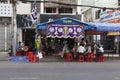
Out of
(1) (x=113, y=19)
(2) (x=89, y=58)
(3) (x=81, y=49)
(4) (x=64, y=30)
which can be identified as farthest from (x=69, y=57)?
(1) (x=113, y=19)

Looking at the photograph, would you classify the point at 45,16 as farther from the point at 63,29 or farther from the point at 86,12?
the point at 86,12

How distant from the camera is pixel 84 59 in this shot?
1198 inches

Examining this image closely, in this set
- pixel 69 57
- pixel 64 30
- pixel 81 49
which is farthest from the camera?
pixel 69 57

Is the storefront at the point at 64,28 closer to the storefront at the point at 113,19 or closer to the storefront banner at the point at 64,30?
the storefront banner at the point at 64,30

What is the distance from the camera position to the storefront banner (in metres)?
29.4

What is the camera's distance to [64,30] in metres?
29.5

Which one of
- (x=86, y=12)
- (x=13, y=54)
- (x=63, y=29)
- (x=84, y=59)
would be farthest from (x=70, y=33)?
(x=86, y=12)

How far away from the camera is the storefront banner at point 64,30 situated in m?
29.4

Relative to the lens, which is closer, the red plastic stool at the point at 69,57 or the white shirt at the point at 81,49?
the white shirt at the point at 81,49

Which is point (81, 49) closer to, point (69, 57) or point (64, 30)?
point (69, 57)

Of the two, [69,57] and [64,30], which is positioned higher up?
[64,30]

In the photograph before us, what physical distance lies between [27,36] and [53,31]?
12.0 metres

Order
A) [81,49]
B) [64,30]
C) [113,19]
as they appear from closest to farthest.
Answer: [64,30]
[81,49]
[113,19]

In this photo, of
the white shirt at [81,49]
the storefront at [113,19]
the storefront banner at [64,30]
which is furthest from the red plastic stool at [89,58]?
the storefront at [113,19]
